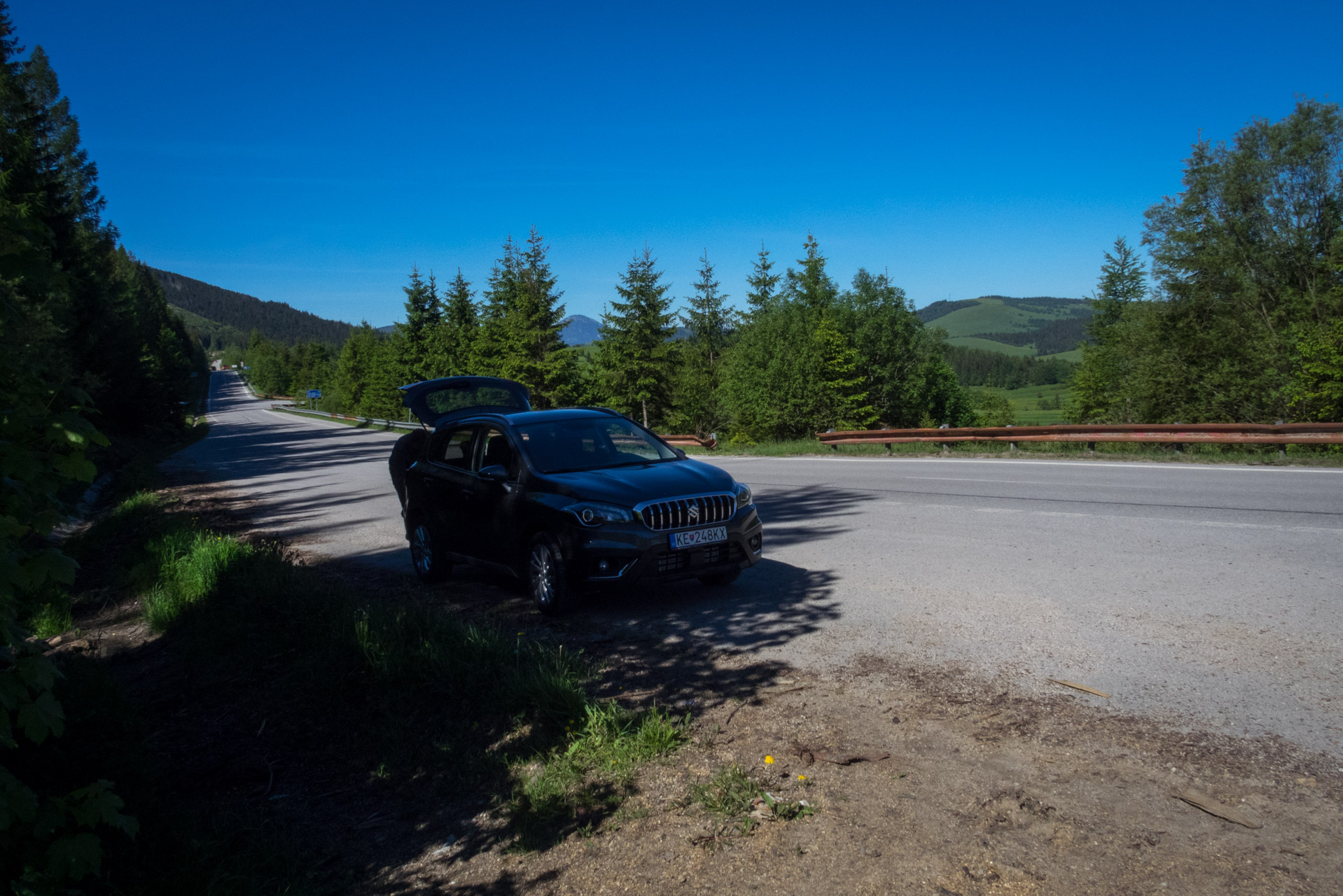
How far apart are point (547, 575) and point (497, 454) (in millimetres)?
1419

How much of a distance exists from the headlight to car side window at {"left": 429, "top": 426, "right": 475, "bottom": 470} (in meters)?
1.95

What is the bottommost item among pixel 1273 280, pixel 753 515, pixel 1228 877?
pixel 1228 877

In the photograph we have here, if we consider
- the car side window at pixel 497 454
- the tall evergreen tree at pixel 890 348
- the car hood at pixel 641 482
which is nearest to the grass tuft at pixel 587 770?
the car hood at pixel 641 482

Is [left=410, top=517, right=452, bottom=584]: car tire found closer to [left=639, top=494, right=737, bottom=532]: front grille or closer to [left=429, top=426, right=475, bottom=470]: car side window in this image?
[left=429, top=426, right=475, bottom=470]: car side window

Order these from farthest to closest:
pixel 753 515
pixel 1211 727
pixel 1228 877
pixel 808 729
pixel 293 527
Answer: pixel 293 527 → pixel 753 515 → pixel 808 729 → pixel 1211 727 → pixel 1228 877

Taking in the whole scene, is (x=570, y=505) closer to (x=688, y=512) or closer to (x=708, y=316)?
(x=688, y=512)

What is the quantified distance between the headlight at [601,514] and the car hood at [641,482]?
6 centimetres

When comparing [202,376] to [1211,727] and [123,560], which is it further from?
[1211,727]

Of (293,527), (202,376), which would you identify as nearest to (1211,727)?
(293,527)

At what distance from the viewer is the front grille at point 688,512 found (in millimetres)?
6223

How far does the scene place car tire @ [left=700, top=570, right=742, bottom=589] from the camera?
7191mm

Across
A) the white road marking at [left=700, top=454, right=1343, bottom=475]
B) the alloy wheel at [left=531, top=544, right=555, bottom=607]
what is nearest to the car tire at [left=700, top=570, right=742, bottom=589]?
the alloy wheel at [left=531, top=544, right=555, bottom=607]

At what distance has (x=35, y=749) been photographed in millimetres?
4301

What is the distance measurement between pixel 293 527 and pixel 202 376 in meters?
166
